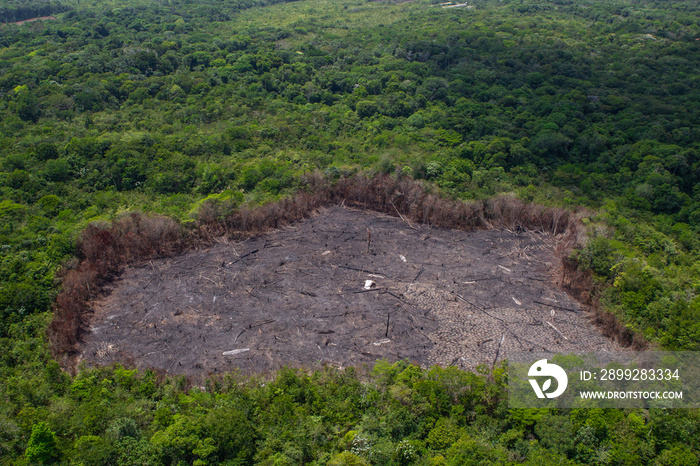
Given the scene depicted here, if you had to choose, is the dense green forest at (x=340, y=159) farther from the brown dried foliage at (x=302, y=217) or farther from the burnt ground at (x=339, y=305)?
the burnt ground at (x=339, y=305)

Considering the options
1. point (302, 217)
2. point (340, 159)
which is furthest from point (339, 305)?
point (340, 159)

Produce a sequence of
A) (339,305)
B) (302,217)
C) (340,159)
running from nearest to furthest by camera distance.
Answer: (339,305)
(302,217)
(340,159)

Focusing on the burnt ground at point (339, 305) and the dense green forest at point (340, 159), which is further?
the burnt ground at point (339, 305)

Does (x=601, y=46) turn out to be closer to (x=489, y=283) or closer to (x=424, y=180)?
(x=424, y=180)

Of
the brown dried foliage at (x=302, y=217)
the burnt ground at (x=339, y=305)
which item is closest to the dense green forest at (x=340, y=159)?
the brown dried foliage at (x=302, y=217)

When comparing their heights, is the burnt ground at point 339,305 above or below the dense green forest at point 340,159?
below

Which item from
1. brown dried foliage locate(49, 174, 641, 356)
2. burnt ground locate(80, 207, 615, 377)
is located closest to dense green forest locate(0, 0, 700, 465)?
brown dried foliage locate(49, 174, 641, 356)

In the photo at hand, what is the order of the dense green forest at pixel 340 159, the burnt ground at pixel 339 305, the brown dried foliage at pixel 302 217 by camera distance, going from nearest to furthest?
the dense green forest at pixel 340 159 → the burnt ground at pixel 339 305 → the brown dried foliage at pixel 302 217

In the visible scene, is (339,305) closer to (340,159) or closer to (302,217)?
(302,217)
